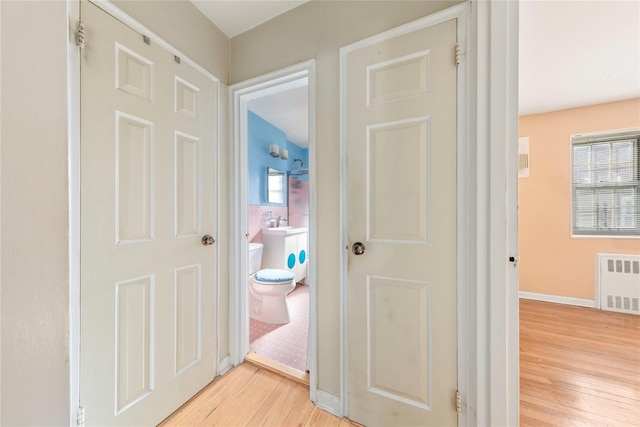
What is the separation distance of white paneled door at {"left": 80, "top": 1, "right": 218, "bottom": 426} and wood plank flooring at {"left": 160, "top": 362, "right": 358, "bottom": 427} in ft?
0.26

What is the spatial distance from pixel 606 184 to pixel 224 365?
14.0 feet

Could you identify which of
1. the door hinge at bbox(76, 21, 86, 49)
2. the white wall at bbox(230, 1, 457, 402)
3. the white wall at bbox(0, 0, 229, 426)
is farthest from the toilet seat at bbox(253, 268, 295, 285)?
the door hinge at bbox(76, 21, 86, 49)

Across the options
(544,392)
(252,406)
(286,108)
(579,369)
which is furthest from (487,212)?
(286,108)

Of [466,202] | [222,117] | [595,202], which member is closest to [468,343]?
A: [466,202]

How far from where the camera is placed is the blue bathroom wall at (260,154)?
111 inches

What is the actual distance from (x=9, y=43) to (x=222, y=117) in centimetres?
126

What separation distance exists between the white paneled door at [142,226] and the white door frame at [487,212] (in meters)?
1.37

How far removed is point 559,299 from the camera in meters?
2.78

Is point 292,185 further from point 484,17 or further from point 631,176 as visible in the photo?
point 631,176

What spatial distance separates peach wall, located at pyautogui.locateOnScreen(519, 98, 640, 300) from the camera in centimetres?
260

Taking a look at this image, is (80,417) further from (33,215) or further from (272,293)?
(272,293)

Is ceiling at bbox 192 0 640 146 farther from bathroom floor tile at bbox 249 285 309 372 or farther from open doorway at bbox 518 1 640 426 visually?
bathroom floor tile at bbox 249 285 309 372

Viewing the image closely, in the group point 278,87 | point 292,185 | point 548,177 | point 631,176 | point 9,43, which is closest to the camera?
point 9,43

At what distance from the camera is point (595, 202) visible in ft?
8.90
